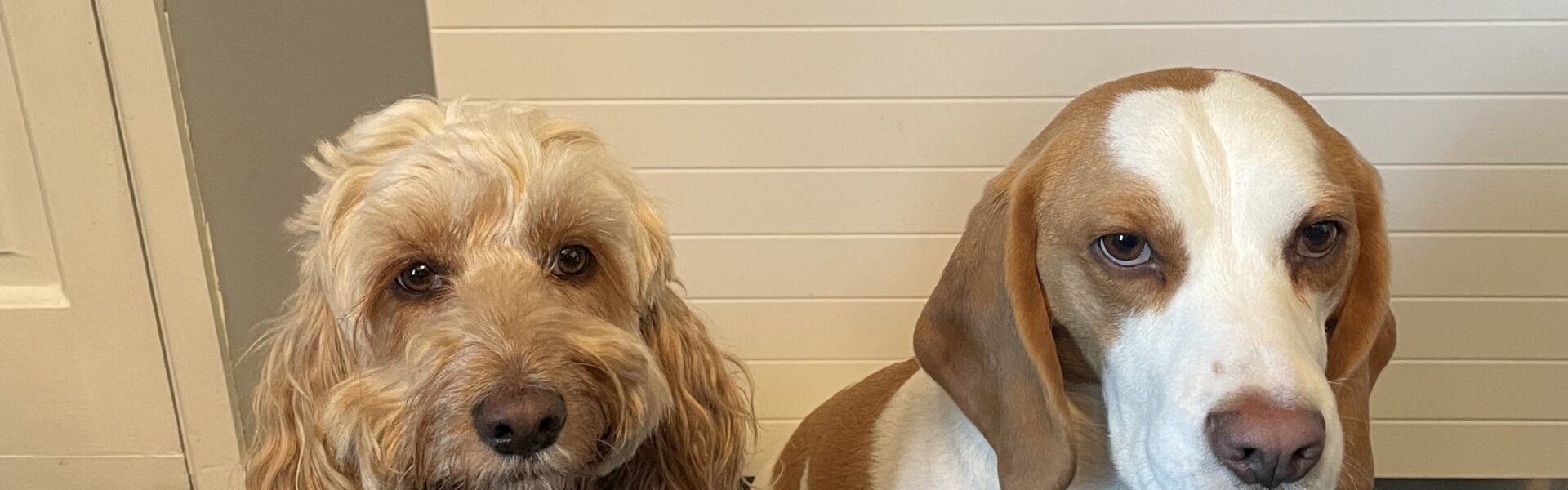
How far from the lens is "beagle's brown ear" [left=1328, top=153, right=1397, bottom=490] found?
1.50 meters

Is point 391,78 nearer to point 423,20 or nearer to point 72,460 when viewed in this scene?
point 423,20

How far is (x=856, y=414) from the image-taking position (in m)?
1.97

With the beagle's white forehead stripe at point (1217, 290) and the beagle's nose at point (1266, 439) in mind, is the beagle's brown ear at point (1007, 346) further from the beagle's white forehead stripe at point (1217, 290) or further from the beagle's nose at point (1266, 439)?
the beagle's nose at point (1266, 439)

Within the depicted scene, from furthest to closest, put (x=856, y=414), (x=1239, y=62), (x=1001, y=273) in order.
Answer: (x=1239, y=62) → (x=856, y=414) → (x=1001, y=273)

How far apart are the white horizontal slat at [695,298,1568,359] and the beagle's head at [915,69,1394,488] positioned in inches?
37.7

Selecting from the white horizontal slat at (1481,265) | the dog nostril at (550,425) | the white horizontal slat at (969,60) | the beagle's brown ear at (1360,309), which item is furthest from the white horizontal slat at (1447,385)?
the dog nostril at (550,425)

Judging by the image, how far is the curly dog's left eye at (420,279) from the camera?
147 cm

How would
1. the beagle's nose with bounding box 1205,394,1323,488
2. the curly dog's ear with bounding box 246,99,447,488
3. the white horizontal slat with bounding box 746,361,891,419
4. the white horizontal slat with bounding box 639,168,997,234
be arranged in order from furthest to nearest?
the white horizontal slat with bounding box 746,361,891,419 < the white horizontal slat with bounding box 639,168,997,234 < the curly dog's ear with bounding box 246,99,447,488 < the beagle's nose with bounding box 1205,394,1323,488

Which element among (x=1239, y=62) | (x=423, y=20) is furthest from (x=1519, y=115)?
(x=423, y=20)

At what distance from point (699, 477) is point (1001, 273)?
50cm

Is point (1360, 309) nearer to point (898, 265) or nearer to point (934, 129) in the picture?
point (934, 129)

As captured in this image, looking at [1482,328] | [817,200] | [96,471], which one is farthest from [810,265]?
[96,471]

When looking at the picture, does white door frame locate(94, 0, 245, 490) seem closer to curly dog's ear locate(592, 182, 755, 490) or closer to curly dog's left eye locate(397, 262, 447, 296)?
curly dog's left eye locate(397, 262, 447, 296)

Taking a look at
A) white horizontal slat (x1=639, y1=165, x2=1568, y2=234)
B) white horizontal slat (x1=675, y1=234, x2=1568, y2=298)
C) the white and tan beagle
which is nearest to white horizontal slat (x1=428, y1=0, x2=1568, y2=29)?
white horizontal slat (x1=639, y1=165, x2=1568, y2=234)
